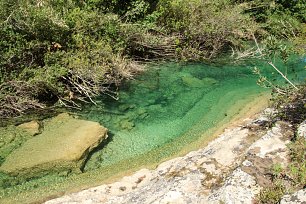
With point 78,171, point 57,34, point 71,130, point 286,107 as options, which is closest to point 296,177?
point 286,107

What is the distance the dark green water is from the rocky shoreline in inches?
34.5

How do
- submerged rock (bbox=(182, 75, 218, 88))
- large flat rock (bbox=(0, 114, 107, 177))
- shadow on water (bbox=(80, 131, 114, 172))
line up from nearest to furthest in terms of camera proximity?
large flat rock (bbox=(0, 114, 107, 177))
shadow on water (bbox=(80, 131, 114, 172))
submerged rock (bbox=(182, 75, 218, 88))

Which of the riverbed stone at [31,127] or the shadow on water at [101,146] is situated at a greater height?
the riverbed stone at [31,127]

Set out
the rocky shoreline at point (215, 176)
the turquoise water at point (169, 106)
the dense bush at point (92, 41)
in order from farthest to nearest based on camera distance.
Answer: the dense bush at point (92, 41)
the turquoise water at point (169, 106)
the rocky shoreline at point (215, 176)

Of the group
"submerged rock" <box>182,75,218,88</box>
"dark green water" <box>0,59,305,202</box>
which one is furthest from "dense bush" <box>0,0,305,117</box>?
"submerged rock" <box>182,75,218,88</box>

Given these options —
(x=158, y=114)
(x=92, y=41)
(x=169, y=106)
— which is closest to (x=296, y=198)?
(x=158, y=114)

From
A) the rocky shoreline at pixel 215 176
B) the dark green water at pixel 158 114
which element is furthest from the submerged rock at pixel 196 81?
the rocky shoreline at pixel 215 176

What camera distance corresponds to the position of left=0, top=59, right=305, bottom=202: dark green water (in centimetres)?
1092

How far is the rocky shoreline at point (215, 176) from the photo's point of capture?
27.1ft

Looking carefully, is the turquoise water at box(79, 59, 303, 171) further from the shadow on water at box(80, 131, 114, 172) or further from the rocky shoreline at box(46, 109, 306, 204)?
the rocky shoreline at box(46, 109, 306, 204)

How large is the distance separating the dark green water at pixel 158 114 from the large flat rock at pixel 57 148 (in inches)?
13.2

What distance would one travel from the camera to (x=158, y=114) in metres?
14.5

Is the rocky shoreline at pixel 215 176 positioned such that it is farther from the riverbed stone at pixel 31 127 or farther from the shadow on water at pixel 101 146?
the riverbed stone at pixel 31 127

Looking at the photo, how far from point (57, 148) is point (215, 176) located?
17.0 feet
